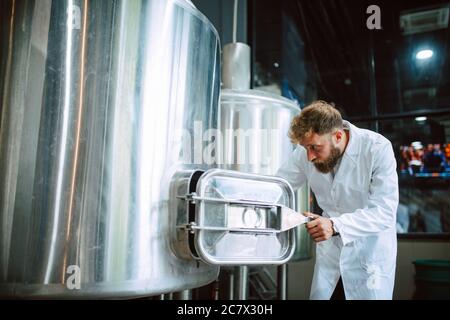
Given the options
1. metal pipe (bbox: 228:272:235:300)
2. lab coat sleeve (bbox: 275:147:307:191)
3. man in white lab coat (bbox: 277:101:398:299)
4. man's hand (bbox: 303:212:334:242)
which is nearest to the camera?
man's hand (bbox: 303:212:334:242)

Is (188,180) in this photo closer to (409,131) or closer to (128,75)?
(128,75)

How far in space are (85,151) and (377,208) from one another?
31.8 inches

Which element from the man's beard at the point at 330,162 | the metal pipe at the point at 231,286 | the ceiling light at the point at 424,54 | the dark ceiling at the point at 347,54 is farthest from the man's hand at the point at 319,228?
the ceiling light at the point at 424,54

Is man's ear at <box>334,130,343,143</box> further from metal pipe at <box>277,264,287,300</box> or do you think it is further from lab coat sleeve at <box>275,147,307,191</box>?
metal pipe at <box>277,264,287,300</box>

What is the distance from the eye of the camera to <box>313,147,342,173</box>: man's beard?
120 cm

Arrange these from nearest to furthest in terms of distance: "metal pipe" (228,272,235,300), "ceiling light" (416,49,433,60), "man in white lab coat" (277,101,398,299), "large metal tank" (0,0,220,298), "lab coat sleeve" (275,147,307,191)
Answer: "large metal tank" (0,0,220,298)
"man in white lab coat" (277,101,398,299)
"lab coat sleeve" (275,147,307,191)
"metal pipe" (228,272,235,300)
"ceiling light" (416,49,433,60)

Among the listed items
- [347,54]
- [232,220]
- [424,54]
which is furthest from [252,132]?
[424,54]

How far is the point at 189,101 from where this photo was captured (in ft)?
3.13

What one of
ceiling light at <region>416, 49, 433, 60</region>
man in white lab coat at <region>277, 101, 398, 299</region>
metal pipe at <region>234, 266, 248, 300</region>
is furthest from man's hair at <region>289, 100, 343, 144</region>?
ceiling light at <region>416, 49, 433, 60</region>

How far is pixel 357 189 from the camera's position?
1186mm

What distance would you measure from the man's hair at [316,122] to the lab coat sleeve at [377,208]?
0.15 m

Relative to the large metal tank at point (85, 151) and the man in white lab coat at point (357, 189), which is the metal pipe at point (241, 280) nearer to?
the man in white lab coat at point (357, 189)

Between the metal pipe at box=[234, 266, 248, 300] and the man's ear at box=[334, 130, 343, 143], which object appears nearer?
the man's ear at box=[334, 130, 343, 143]

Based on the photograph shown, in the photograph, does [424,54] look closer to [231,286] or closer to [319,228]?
[231,286]
